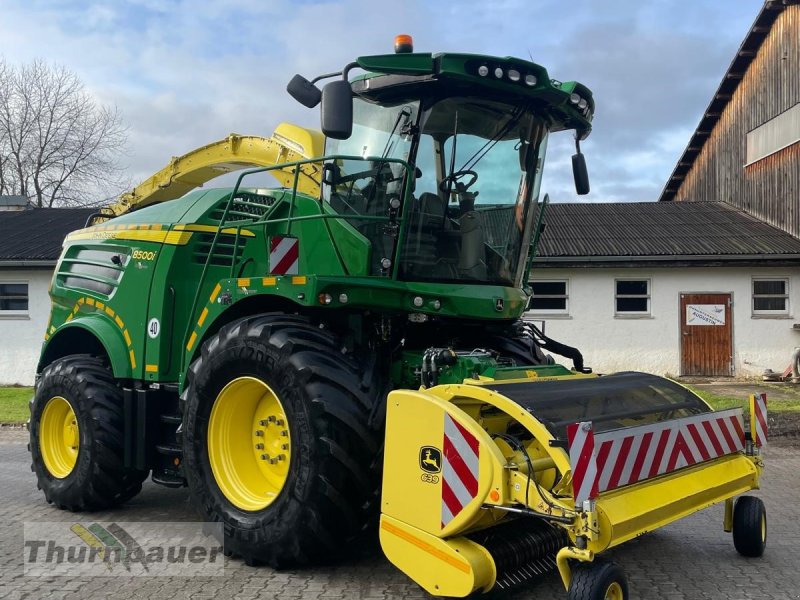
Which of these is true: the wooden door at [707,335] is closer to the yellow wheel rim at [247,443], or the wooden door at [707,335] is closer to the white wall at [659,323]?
the white wall at [659,323]

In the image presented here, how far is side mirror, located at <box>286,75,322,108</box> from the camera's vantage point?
4.79 metres

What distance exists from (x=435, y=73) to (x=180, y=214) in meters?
2.52

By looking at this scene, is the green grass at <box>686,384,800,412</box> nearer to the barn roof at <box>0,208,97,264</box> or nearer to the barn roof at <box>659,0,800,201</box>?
the barn roof at <box>659,0,800,201</box>

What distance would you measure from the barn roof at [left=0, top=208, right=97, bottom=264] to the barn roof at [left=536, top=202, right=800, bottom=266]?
1095cm

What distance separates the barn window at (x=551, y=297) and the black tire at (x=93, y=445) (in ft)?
36.1

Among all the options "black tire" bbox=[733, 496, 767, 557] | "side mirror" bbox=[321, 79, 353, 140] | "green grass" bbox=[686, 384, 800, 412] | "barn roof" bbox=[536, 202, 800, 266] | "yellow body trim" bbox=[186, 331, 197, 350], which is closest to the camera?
"side mirror" bbox=[321, 79, 353, 140]

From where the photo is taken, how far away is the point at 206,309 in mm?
5109

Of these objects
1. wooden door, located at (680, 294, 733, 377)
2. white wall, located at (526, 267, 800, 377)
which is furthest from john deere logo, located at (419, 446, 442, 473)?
wooden door, located at (680, 294, 733, 377)

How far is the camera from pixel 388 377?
4648 mm

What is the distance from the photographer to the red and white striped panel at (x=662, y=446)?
340 cm

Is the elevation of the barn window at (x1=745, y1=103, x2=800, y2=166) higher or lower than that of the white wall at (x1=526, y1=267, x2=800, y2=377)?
higher

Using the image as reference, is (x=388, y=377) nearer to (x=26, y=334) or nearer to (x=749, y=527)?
(x=749, y=527)

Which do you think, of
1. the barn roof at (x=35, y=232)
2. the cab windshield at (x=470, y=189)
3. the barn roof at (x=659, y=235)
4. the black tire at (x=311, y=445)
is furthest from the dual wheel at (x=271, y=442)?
the barn roof at (x=35, y=232)

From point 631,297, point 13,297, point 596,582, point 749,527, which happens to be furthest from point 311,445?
point 13,297
